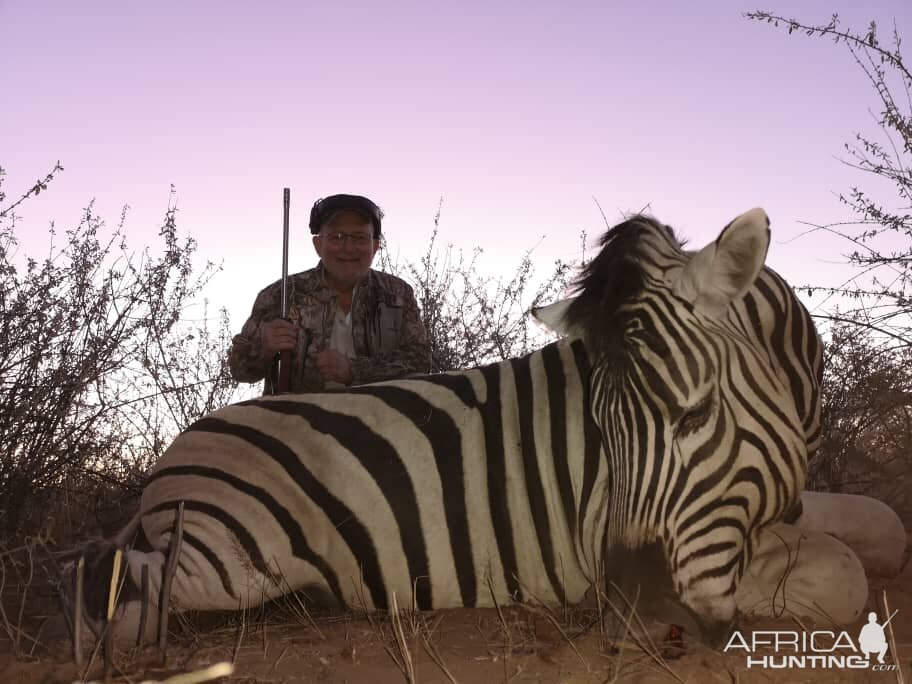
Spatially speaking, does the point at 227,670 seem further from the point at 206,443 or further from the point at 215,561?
the point at 206,443

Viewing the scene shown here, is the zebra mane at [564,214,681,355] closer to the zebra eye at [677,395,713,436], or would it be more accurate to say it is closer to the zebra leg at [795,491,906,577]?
the zebra eye at [677,395,713,436]

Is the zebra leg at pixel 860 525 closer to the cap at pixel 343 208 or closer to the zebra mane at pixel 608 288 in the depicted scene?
the zebra mane at pixel 608 288

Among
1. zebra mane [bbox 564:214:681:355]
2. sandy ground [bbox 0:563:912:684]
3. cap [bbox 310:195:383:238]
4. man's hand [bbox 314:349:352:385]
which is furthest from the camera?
cap [bbox 310:195:383:238]

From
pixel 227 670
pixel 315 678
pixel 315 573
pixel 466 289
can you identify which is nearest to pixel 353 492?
pixel 315 573

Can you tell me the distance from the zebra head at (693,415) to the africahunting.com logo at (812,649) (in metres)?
0.12

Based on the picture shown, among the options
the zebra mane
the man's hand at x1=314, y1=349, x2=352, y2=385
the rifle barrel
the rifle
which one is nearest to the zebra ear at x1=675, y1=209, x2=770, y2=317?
the zebra mane

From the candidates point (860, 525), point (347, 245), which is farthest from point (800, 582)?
point (347, 245)

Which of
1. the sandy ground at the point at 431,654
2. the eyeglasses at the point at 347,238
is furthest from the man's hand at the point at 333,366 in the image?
the sandy ground at the point at 431,654

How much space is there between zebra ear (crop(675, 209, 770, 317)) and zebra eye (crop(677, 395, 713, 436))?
0.30m

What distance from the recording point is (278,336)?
4.49 meters

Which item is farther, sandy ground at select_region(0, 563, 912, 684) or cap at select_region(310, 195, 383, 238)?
cap at select_region(310, 195, 383, 238)

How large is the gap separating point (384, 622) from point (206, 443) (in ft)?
2.96

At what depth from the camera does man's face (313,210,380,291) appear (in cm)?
513

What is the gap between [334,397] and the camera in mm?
2996
